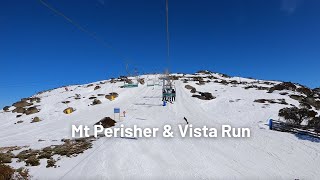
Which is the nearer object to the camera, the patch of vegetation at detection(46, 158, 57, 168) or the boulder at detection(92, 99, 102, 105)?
the patch of vegetation at detection(46, 158, 57, 168)

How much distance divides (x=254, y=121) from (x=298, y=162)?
18828 mm

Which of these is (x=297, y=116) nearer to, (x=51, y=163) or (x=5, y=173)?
(x=51, y=163)

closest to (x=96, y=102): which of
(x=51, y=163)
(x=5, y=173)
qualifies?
(x=51, y=163)

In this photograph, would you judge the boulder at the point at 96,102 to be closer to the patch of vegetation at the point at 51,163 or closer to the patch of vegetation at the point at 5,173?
the patch of vegetation at the point at 51,163

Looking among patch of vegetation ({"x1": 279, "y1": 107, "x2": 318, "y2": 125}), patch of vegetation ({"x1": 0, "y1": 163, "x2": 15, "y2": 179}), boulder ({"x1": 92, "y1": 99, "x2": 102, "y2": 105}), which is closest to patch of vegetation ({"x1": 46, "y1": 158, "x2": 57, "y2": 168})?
patch of vegetation ({"x1": 0, "y1": 163, "x2": 15, "y2": 179})

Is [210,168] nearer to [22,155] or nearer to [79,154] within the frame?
[79,154]

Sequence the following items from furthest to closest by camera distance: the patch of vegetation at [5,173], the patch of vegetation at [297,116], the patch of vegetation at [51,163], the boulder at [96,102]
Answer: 1. the boulder at [96,102]
2. the patch of vegetation at [297,116]
3. the patch of vegetation at [51,163]
4. the patch of vegetation at [5,173]

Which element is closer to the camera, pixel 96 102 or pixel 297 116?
pixel 297 116

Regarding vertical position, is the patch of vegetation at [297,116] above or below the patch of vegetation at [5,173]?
above

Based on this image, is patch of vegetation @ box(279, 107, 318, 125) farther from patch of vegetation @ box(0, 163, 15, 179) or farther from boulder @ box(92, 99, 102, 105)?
boulder @ box(92, 99, 102, 105)

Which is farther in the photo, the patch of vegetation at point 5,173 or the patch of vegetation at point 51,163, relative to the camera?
the patch of vegetation at point 51,163

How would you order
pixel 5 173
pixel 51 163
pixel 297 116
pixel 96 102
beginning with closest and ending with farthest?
pixel 5 173 → pixel 51 163 → pixel 297 116 → pixel 96 102

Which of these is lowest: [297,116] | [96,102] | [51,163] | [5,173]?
[51,163]

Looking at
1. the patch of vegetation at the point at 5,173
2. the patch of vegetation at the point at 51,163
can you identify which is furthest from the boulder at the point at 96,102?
the patch of vegetation at the point at 5,173
